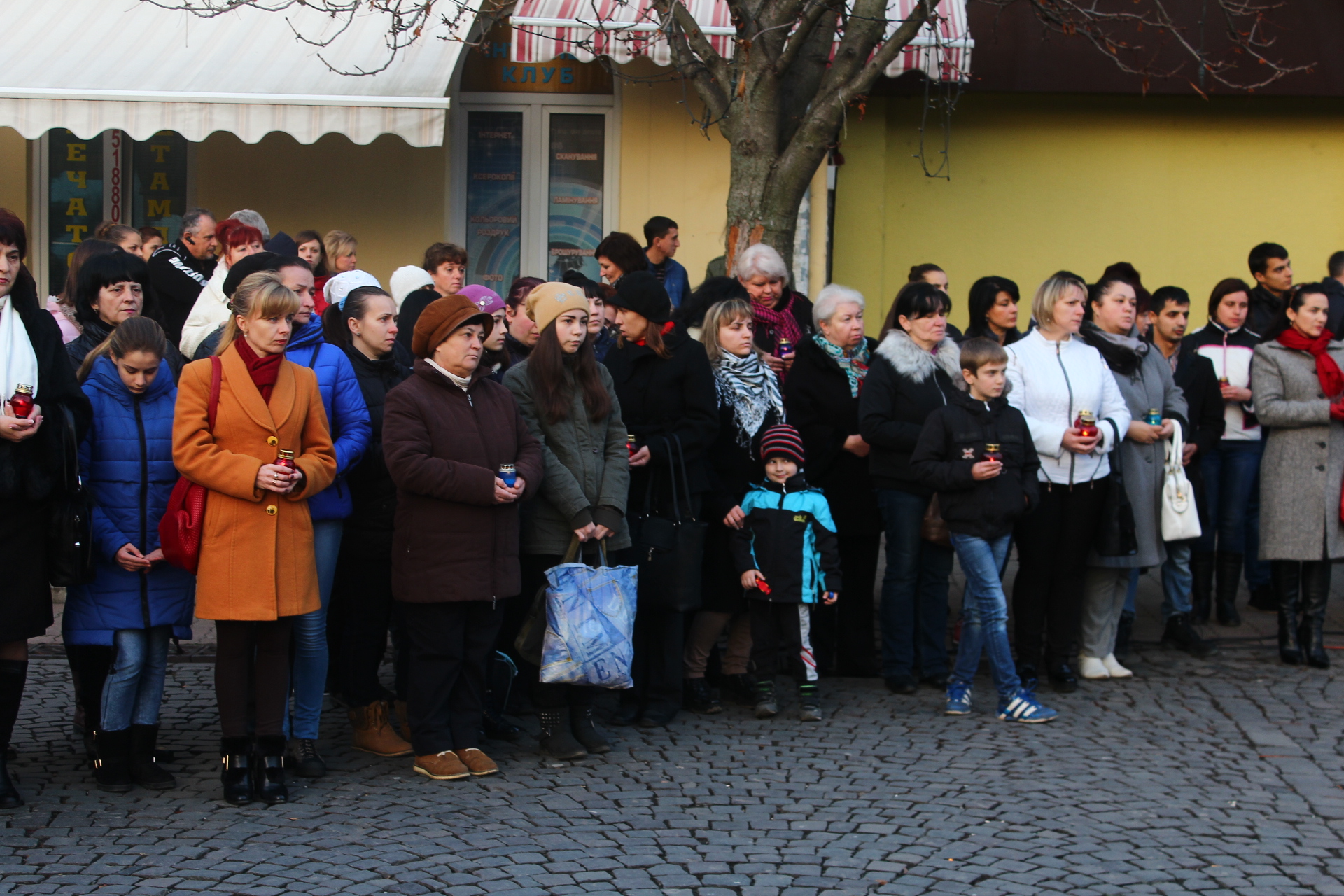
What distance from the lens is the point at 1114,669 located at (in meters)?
7.34

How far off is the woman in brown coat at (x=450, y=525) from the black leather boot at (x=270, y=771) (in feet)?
1.79

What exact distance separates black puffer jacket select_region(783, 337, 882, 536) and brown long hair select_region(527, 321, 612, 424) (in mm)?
1429

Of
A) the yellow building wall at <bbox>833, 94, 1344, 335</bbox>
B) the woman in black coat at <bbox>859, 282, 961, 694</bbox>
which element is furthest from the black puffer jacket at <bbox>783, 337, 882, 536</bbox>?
the yellow building wall at <bbox>833, 94, 1344, 335</bbox>

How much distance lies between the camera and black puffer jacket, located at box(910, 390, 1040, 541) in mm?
6488

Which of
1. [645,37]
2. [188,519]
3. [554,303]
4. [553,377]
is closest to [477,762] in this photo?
[188,519]

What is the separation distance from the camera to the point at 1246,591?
370 inches

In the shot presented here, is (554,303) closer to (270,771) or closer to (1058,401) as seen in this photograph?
(270,771)

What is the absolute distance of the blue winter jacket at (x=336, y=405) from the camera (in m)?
5.68

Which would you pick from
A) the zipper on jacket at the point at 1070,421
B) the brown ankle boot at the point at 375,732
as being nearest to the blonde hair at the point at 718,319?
the zipper on jacket at the point at 1070,421

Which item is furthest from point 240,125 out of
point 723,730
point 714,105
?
point 723,730

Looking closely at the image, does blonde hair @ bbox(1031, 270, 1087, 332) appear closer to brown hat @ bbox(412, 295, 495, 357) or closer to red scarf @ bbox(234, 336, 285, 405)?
brown hat @ bbox(412, 295, 495, 357)

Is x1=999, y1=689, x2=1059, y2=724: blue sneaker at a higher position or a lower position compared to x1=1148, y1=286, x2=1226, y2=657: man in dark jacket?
lower

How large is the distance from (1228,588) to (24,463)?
6655mm

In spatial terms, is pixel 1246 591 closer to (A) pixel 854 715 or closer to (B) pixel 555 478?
(A) pixel 854 715
